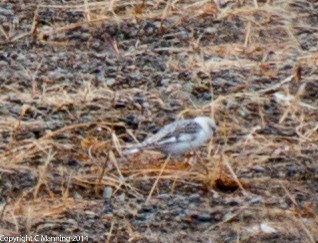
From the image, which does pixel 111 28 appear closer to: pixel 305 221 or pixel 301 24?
pixel 301 24

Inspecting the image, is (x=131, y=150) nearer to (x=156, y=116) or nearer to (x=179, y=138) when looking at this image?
(x=179, y=138)

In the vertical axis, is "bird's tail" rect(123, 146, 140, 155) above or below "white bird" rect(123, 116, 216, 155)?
below

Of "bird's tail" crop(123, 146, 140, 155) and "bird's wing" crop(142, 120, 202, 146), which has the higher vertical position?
"bird's wing" crop(142, 120, 202, 146)

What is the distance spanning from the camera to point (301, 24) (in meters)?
7.64

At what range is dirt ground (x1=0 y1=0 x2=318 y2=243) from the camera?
18.1 feet

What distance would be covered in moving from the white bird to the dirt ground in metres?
0.06

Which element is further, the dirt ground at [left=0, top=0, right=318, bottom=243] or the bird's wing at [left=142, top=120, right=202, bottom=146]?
the bird's wing at [left=142, top=120, right=202, bottom=146]

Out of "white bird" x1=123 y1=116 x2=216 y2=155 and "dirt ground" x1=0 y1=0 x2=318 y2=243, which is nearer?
"dirt ground" x1=0 y1=0 x2=318 y2=243

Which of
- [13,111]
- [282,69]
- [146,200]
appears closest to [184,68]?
[282,69]

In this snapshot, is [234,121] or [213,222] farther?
[234,121]

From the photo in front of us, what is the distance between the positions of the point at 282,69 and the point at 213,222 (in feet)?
5.84

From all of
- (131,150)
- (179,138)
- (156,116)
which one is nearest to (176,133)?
(179,138)

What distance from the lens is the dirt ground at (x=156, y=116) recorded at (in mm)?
5527

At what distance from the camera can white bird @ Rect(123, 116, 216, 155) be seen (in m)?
6.04
